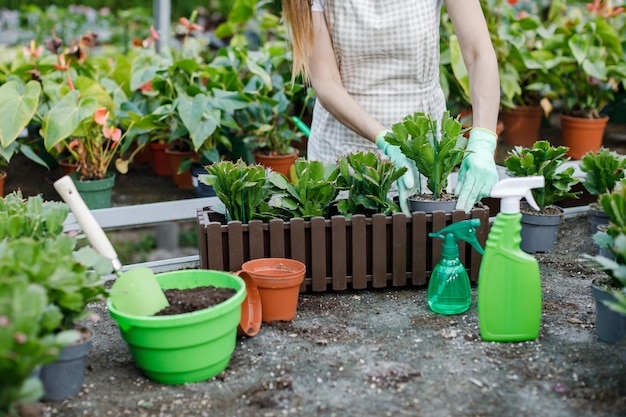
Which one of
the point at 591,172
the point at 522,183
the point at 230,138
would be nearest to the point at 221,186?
the point at 522,183

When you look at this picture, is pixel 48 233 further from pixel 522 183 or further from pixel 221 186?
pixel 522 183

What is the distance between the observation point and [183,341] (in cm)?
125

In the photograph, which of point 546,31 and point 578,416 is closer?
point 578,416

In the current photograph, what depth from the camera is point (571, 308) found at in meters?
1.58

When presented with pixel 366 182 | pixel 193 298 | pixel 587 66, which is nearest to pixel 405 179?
pixel 366 182

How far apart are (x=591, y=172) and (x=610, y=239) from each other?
1.95 feet

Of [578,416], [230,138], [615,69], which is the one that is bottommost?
[578,416]

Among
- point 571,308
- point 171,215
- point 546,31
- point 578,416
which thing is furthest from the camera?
point 546,31

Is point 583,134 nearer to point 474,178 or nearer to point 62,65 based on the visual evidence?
point 474,178

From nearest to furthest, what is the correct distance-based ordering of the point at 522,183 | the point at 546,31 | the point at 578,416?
the point at 578,416 < the point at 522,183 < the point at 546,31

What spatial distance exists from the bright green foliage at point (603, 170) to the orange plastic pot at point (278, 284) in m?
0.83

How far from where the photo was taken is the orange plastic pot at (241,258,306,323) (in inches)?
58.9

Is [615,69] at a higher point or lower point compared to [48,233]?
higher

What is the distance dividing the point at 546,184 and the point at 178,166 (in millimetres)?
1507
